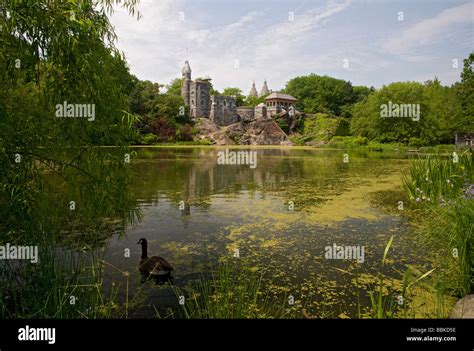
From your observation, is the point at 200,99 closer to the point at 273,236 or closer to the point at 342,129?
the point at 342,129

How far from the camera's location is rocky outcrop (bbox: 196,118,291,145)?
165 feet

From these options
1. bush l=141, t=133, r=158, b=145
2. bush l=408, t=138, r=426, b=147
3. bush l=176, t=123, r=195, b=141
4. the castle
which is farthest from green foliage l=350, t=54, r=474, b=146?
bush l=141, t=133, r=158, b=145

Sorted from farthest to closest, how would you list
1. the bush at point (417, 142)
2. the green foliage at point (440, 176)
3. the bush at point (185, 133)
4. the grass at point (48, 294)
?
1. the bush at point (185, 133)
2. the bush at point (417, 142)
3. the green foliage at point (440, 176)
4. the grass at point (48, 294)

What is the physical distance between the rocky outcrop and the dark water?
38.1 meters

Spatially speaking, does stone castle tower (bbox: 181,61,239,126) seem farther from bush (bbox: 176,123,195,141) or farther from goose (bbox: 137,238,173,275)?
goose (bbox: 137,238,173,275)

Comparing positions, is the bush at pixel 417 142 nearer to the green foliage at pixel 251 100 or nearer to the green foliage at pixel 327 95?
the green foliage at pixel 327 95

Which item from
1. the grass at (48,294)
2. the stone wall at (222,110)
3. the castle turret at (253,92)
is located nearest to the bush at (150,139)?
the stone wall at (222,110)

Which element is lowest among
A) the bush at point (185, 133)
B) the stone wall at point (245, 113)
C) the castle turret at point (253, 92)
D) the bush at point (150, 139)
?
the bush at point (150, 139)

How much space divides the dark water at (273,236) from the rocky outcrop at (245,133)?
38065mm

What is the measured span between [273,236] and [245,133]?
4878 centimetres

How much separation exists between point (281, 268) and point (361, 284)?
3.71ft

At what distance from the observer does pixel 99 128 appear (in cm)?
400

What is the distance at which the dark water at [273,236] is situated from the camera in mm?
4441

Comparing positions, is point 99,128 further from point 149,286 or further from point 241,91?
point 241,91
